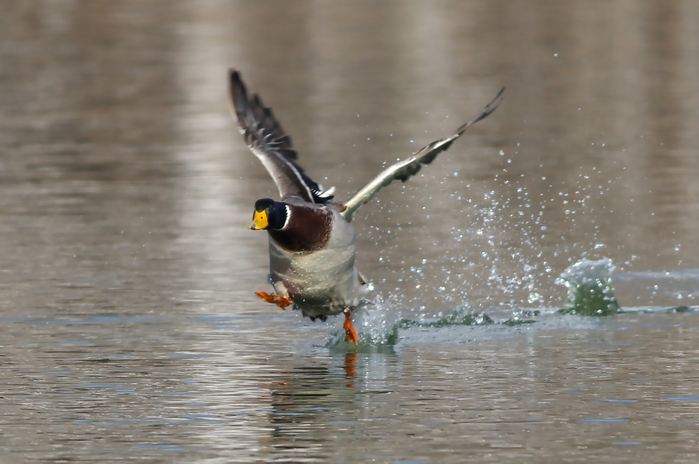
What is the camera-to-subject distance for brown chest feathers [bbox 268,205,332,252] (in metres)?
10.4

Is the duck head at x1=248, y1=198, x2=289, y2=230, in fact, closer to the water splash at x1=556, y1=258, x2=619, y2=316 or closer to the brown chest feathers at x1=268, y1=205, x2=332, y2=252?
the brown chest feathers at x1=268, y1=205, x2=332, y2=252

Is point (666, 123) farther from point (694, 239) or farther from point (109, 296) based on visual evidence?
point (109, 296)

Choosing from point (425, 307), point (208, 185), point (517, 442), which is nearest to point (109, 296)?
point (425, 307)

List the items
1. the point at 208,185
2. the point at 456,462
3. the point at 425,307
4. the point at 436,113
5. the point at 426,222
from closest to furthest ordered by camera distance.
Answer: the point at 456,462
the point at 425,307
the point at 426,222
the point at 208,185
the point at 436,113

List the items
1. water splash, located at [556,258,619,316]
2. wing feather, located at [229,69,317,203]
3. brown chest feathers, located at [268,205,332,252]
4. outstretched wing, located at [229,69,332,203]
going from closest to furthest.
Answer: brown chest feathers, located at [268,205,332,252] → outstretched wing, located at [229,69,332,203] → wing feather, located at [229,69,317,203] → water splash, located at [556,258,619,316]

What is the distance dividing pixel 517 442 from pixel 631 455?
0.66m

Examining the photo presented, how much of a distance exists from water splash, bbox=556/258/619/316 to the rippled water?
3.8 inches

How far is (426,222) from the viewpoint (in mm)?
16359

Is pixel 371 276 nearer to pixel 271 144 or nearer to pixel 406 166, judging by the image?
pixel 271 144

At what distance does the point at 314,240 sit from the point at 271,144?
89.4 inches

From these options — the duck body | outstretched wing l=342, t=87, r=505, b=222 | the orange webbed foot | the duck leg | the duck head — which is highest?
outstretched wing l=342, t=87, r=505, b=222

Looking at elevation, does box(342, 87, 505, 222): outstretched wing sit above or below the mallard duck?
above

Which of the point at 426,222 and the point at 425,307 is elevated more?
the point at 426,222

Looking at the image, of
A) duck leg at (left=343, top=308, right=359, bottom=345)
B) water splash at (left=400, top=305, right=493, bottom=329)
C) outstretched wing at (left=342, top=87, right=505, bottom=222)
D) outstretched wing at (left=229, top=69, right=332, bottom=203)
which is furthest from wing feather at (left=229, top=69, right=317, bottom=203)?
water splash at (left=400, top=305, right=493, bottom=329)
